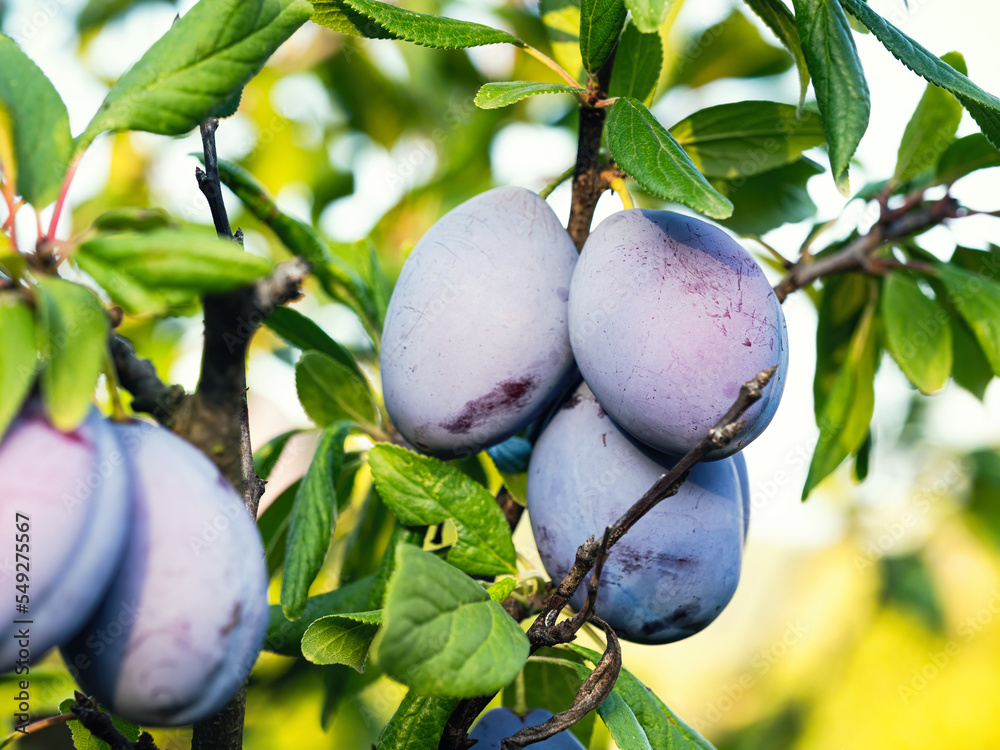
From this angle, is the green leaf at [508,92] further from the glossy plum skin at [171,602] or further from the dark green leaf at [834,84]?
the glossy plum skin at [171,602]

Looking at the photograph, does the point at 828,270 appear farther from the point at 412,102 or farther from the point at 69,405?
the point at 412,102

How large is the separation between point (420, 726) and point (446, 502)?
0.19m

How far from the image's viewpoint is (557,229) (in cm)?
76

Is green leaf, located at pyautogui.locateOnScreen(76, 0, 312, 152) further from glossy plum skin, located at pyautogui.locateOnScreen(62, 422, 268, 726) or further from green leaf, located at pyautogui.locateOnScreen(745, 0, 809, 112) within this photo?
green leaf, located at pyautogui.locateOnScreen(745, 0, 809, 112)

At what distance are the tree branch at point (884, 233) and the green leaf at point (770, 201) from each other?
3.2 inches

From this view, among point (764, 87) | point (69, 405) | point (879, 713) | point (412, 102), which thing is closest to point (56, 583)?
point (69, 405)

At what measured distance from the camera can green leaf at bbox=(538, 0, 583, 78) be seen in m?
0.90

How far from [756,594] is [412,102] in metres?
3.70

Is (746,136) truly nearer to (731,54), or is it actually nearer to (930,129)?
(930,129)

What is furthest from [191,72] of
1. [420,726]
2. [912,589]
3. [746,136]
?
[912,589]

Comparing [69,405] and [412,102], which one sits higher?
[69,405]

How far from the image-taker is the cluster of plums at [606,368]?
0.63 metres

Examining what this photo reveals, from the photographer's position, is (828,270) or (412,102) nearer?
(828,270)

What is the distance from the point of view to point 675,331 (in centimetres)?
63
